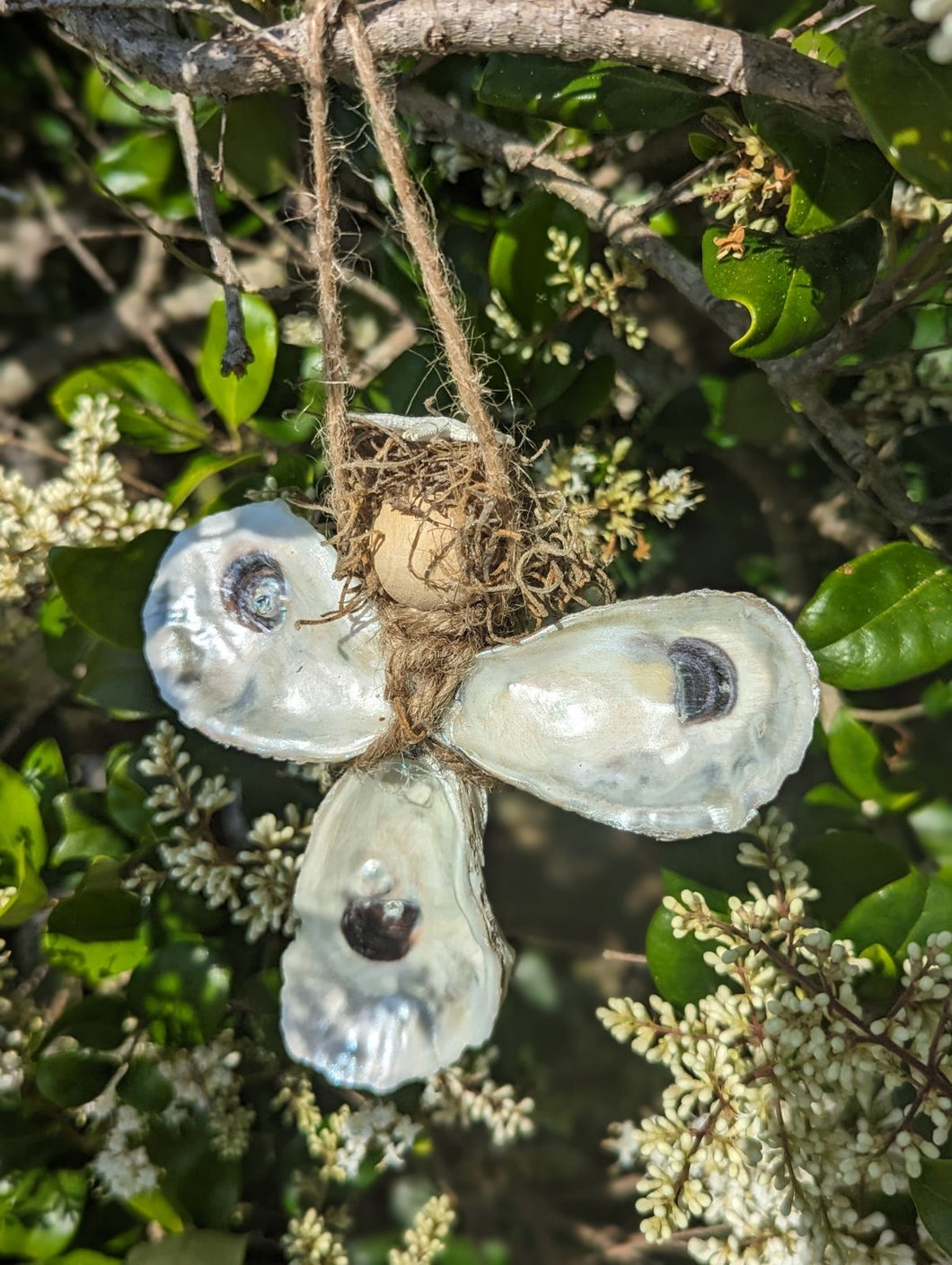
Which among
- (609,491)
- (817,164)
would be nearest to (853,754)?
(609,491)

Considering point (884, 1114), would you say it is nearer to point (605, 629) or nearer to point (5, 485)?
point (605, 629)

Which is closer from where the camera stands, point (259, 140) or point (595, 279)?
point (595, 279)

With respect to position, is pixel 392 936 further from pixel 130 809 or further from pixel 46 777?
pixel 46 777

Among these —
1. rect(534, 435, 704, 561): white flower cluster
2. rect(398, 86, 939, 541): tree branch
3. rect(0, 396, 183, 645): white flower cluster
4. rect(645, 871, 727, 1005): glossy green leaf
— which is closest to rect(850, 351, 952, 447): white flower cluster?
rect(398, 86, 939, 541): tree branch

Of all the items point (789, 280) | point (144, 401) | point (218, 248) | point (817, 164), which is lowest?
point (144, 401)

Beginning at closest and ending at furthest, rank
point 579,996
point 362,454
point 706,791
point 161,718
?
point 706,791, point 362,454, point 161,718, point 579,996

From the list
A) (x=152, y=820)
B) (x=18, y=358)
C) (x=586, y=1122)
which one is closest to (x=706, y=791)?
(x=152, y=820)

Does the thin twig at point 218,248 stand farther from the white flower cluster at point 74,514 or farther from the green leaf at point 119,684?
the green leaf at point 119,684
